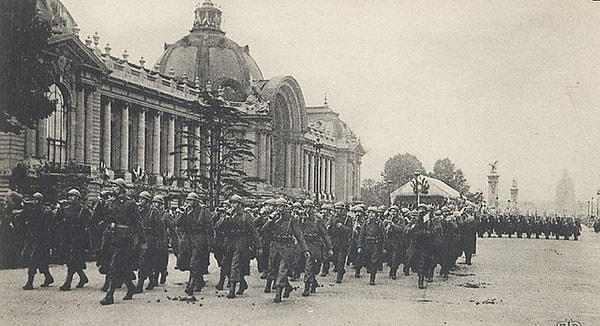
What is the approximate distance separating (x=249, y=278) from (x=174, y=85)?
32052 millimetres

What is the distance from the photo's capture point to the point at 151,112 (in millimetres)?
44125

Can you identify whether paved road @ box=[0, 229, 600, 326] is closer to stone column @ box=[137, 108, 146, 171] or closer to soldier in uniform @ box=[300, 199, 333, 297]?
soldier in uniform @ box=[300, 199, 333, 297]

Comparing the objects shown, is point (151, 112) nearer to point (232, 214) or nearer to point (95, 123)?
point (95, 123)

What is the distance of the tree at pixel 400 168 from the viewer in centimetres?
9512

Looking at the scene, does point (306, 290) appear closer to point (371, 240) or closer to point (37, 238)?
point (371, 240)

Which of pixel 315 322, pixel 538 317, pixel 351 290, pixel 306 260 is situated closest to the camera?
pixel 315 322

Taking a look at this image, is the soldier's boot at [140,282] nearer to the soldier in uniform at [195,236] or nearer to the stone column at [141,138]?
the soldier in uniform at [195,236]

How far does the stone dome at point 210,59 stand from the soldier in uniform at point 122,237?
43.3 m

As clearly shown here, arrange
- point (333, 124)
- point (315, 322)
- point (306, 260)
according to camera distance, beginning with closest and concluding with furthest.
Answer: point (315, 322) → point (306, 260) → point (333, 124)

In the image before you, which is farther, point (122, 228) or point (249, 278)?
point (249, 278)

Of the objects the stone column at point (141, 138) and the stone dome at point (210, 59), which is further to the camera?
the stone dome at point (210, 59)

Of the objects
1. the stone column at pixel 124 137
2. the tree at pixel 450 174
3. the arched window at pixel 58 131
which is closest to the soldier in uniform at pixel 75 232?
the arched window at pixel 58 131

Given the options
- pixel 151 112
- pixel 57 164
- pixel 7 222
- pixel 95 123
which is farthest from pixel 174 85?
pixel 7 222

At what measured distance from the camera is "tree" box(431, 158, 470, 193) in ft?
329
